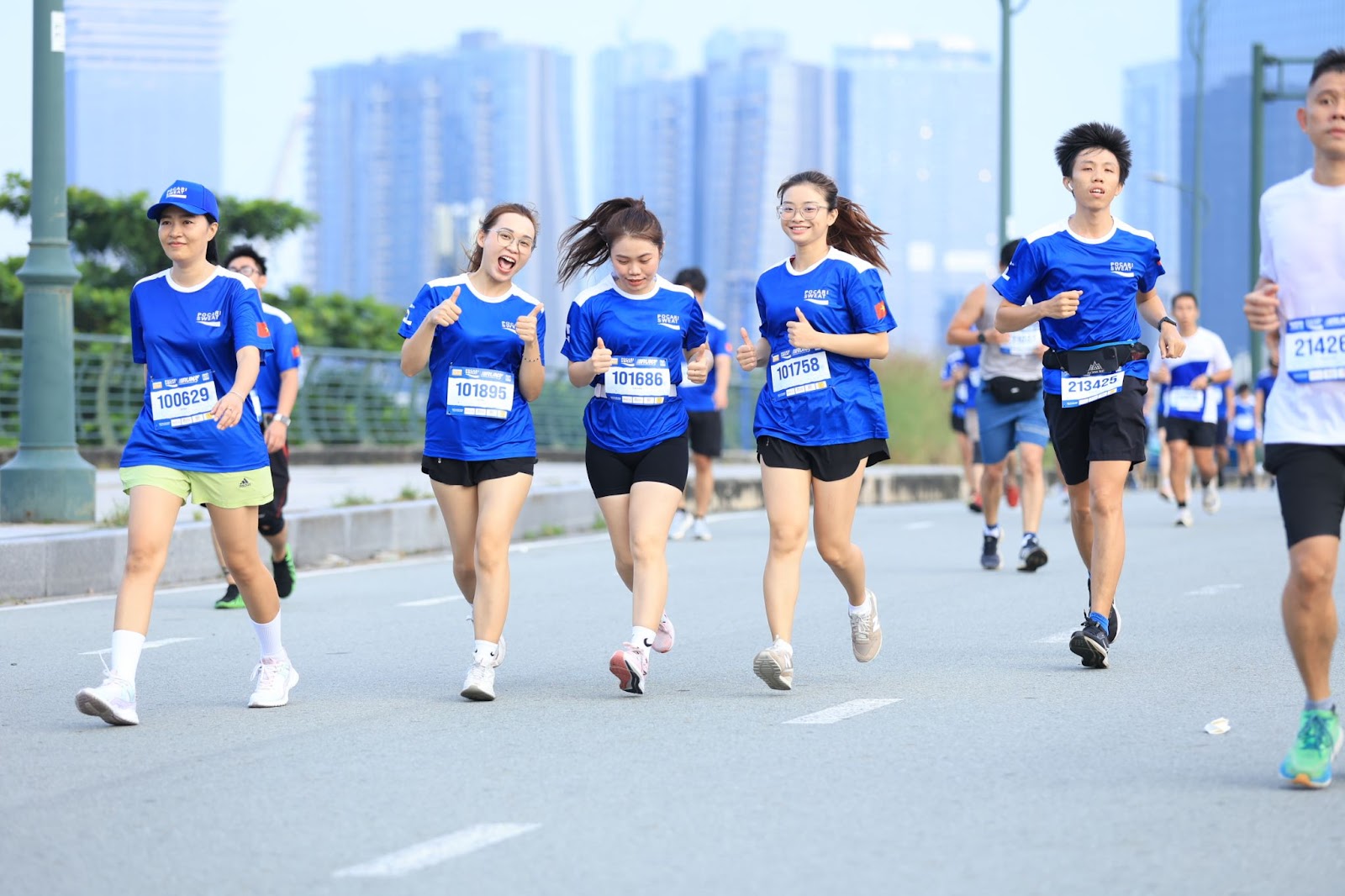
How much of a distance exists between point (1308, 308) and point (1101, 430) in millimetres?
2744

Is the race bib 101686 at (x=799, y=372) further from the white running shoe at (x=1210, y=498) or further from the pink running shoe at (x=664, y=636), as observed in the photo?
the white running shoe at (x=1210, y=498)

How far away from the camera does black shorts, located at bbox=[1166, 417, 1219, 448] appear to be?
59.9 ft

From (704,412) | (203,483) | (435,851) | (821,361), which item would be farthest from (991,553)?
(435,851)

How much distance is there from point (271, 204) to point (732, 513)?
13.7 metres

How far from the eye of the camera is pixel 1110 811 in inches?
209

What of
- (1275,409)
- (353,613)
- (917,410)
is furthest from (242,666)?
(917,410)

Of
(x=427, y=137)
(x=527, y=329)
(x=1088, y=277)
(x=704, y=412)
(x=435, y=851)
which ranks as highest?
(x=427, y=137)

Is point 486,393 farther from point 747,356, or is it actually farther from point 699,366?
point 747,356

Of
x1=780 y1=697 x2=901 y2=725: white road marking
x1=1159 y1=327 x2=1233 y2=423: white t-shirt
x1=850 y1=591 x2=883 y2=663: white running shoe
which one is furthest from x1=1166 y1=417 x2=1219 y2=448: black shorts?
x1=780 y1=697 x2=901 y2=725: white road marking

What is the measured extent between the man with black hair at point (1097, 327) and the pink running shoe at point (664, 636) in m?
1.68

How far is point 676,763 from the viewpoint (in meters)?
6.05

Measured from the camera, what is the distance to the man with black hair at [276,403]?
9633 mm

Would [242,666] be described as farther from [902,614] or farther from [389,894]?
[389,894]

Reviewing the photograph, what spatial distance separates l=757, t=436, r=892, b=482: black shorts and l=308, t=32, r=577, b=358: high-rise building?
15042 centimetres
